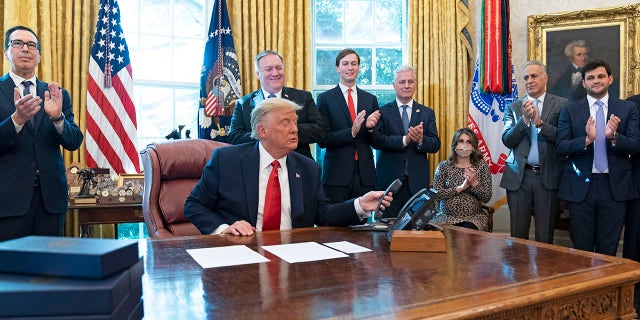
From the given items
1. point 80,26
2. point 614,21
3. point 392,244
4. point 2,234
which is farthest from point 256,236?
point 614,21

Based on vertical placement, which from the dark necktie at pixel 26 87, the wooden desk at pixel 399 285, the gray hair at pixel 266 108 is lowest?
the wooden desk at pixel 399 285

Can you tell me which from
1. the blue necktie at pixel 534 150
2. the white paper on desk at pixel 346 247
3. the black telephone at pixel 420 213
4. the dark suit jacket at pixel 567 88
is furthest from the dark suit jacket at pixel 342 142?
the dark suit jacket at pixel 567 88

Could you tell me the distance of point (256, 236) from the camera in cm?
229

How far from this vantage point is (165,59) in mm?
5660

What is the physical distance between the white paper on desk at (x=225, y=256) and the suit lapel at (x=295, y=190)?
0.64 metres

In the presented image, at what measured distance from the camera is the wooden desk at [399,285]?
4.27 ft

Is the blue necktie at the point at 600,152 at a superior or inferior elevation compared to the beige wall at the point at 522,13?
inferior

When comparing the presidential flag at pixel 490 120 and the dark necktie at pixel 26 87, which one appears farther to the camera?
the presidential flag at pixel 490 120

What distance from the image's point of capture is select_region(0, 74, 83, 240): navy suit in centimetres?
295

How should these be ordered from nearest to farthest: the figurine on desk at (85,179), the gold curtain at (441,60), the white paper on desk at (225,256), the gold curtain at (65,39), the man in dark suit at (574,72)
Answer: the white paper on desk at (225,256) → the figurine on desk at (85,179) → the gold curtain at (65,39) → the man in dark suit at (574,72) → the gold curtain at (441,60)

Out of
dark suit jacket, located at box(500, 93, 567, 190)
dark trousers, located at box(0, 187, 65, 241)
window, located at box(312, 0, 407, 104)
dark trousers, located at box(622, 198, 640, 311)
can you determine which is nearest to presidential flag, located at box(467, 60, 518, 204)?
window, located at box(312, 0, 407, 104)

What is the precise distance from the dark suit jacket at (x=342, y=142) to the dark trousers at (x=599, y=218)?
1620mm

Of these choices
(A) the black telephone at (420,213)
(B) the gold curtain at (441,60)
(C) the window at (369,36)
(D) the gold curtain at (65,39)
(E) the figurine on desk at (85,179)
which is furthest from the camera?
(C) the window at (369,36)

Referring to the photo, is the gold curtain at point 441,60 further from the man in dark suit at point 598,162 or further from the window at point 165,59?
the window at point 165,59
